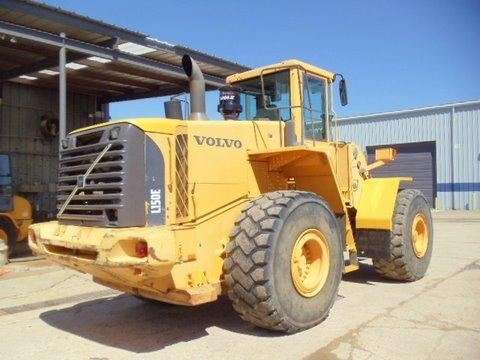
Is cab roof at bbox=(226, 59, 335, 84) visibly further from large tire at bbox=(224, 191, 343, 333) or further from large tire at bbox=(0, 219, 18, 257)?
large tire at bbox=(0, 219, 18, 257)

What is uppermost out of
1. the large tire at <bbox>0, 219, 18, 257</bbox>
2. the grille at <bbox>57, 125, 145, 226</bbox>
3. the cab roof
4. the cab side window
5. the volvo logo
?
the cab roof

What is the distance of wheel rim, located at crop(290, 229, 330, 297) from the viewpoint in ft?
14.9

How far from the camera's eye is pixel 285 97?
564 cm

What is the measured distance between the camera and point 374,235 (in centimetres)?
620

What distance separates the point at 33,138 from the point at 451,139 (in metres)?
19.2

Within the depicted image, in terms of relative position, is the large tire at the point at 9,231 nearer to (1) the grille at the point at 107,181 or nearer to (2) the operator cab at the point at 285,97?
(1) the grille at the point at 107,181

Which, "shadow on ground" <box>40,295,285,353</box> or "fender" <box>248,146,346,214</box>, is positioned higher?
"fender" <box>248,146,346,214</box>

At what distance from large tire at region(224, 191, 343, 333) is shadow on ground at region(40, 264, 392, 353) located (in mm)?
334

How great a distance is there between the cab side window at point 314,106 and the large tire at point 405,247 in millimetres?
1579

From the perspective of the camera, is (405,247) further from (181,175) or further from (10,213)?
(10,213)

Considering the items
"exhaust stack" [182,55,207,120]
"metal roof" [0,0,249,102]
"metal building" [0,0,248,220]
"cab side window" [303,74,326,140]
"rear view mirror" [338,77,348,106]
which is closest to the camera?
"exhaust stack" [182,55,207,120]

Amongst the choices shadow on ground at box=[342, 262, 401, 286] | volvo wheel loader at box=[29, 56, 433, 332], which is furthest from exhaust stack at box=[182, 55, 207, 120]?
shadow on ground at box=[342, 262, 401, 286]

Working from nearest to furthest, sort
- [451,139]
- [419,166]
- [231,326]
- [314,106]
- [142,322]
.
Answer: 1. [231,326]
2. [142,322]
3. [314,106]
4. [451,139]
5. [419,166]

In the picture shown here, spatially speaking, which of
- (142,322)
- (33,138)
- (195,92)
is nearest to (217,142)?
(195,92)
